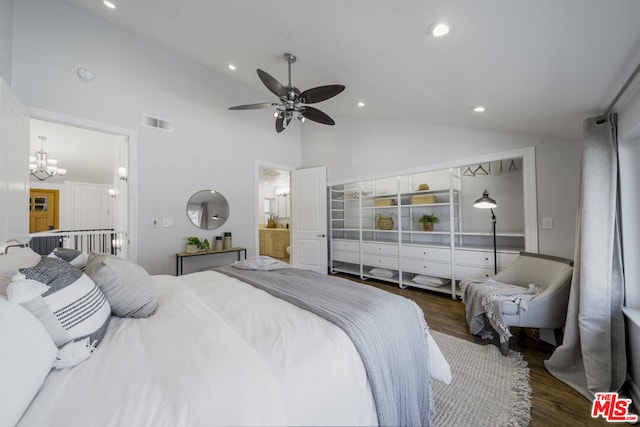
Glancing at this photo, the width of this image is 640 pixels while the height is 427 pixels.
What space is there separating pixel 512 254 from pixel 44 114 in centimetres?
566

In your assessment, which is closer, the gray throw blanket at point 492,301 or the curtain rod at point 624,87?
the curtain rod at point 624,87

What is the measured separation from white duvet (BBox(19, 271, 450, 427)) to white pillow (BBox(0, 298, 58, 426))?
5 centimetres

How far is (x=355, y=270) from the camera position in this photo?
501 cm

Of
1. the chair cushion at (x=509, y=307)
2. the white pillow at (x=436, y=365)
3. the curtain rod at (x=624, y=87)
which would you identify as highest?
the curtain rod at (x=624, y=87)

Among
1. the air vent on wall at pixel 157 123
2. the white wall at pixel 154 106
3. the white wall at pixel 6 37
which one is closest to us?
the white wall at pixel 6 37

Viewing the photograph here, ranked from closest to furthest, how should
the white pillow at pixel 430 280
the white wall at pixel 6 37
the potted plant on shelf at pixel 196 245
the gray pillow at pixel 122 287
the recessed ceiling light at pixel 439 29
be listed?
1. the gray pillow at pixel 122 287
2. the recessed ceiling light at pixel 439 29
3. the white wall at pixel 6 37
4. the potted plant on shelf at pixel 196 245
5. the white pillow at pixel 430 280

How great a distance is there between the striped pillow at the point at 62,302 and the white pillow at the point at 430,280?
3.87 meters

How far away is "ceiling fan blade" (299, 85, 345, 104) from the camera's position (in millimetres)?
2340

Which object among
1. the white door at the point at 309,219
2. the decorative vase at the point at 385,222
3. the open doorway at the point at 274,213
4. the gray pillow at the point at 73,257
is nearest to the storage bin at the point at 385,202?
the decorative vase at the point at 385,222

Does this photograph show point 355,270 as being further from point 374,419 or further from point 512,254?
point 374,419

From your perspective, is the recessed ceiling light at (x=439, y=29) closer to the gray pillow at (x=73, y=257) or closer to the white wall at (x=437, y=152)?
the white wall at (x=437, y=152)

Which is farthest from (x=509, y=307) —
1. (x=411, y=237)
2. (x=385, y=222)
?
(x=385, y=222)

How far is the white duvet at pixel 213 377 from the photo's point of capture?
0.69 meters

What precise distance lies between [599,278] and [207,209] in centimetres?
445
